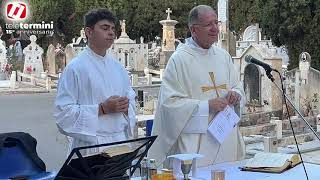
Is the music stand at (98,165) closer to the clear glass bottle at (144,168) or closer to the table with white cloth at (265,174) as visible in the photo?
the clear glass bottle at (144,168)

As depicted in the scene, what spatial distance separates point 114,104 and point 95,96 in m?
0.22

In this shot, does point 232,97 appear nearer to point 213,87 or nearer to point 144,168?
point 213,87

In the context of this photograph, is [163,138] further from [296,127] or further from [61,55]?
[61,55]

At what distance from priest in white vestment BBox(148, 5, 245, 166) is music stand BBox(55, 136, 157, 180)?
133 cm

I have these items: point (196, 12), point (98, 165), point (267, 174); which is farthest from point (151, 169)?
point (196, 12)

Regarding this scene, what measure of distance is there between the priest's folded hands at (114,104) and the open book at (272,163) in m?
0.87

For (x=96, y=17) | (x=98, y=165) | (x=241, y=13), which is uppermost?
(x=241, y=13)

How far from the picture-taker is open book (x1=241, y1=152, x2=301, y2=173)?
12.8 ft

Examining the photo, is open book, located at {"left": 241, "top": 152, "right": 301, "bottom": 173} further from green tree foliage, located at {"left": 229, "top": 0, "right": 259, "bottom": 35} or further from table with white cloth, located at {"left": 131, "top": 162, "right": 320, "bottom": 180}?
green tree foliage, located at {"left": 229, "top": 0, "right": 259, "bottom": 35}

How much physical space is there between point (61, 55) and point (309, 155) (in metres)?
22.2

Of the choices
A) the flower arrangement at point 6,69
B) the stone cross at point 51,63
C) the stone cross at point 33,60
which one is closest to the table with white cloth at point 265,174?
the stone cross at point 33,60

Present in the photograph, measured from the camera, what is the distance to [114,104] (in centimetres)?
407

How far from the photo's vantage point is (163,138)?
4855 millimetres

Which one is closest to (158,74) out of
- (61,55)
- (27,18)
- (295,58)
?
(61,55)
